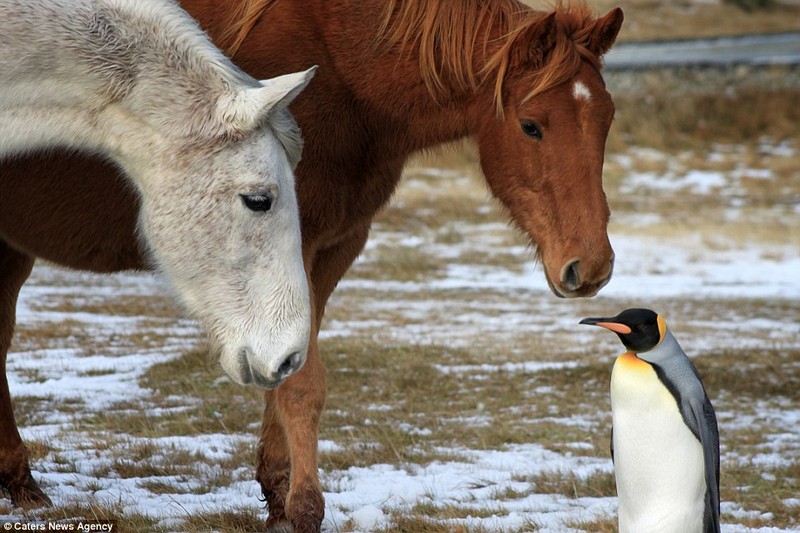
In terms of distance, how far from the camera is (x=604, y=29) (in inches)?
208

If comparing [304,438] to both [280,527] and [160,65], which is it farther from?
[160,65]

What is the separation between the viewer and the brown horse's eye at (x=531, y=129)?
5098mm

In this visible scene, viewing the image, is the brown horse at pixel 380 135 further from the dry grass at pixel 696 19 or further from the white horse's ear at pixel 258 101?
the dry grass at pixel 696 19

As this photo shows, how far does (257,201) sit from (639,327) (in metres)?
1.82

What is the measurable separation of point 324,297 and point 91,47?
7.03ft

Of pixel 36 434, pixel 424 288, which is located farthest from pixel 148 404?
pixel 424 288

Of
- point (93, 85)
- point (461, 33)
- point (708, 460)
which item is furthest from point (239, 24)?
point (708, 460)

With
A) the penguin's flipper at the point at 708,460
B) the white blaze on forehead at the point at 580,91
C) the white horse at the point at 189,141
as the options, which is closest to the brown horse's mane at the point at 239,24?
the white horse at the point at 189,141

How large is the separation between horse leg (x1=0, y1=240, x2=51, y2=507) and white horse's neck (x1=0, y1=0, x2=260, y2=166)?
72.0 inches

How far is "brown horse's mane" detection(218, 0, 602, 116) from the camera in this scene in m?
5.19

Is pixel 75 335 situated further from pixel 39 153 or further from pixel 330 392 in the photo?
pixel 39 153

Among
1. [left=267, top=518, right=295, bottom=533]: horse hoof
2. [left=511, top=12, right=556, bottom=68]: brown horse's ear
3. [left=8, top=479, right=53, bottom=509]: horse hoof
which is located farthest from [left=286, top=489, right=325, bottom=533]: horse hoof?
[left=511, top=12, right=556, bottom=68]: brown horse's ear

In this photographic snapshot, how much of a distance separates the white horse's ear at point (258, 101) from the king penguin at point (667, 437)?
189 centimetres

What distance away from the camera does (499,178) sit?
17.4 ft
